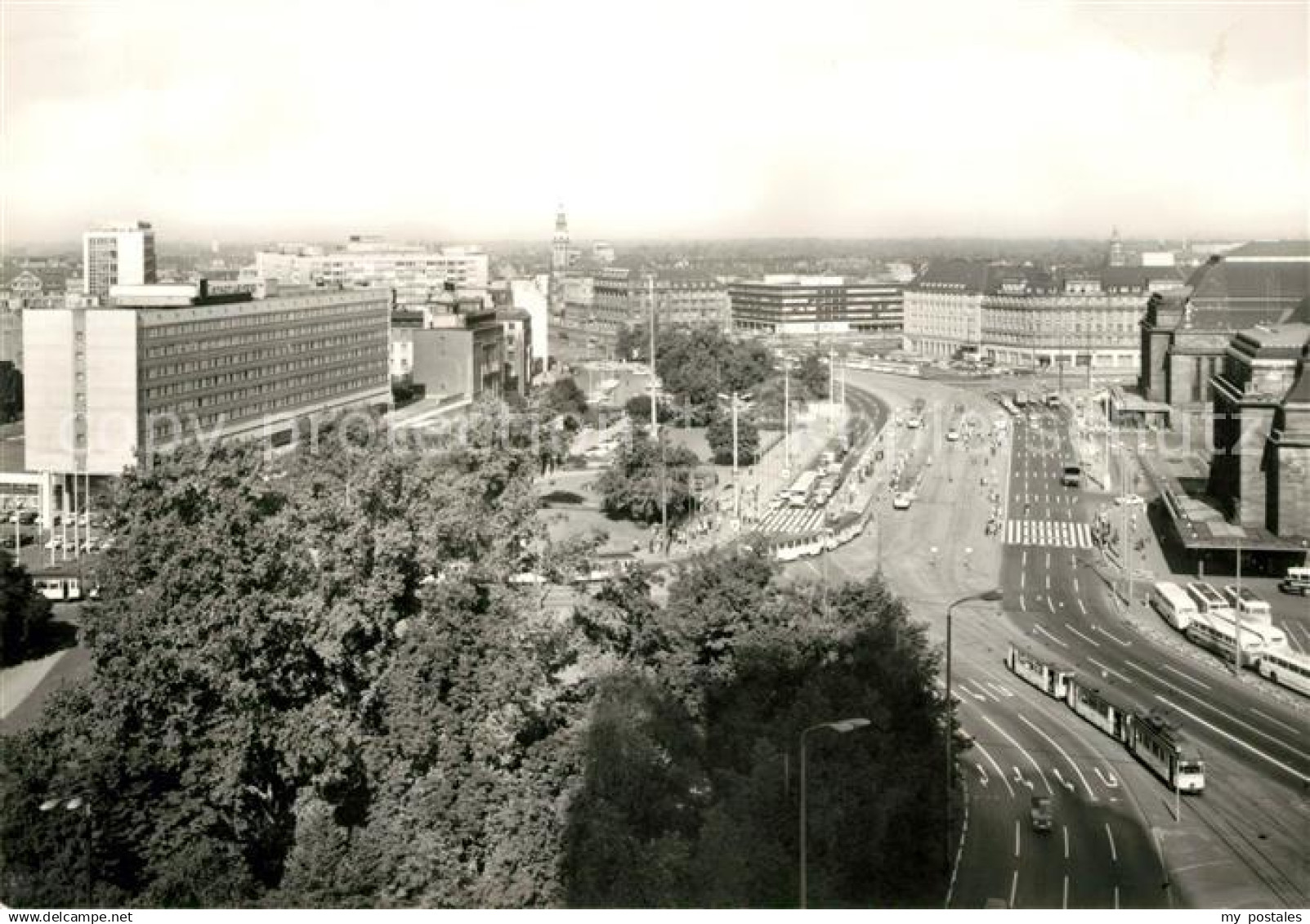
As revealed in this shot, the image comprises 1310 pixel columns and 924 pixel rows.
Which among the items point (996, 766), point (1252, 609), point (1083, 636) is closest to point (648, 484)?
point (1083, 636)

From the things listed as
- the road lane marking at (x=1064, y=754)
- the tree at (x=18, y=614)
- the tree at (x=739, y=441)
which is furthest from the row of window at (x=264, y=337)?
the road lane marking at (x=1064, y=754)

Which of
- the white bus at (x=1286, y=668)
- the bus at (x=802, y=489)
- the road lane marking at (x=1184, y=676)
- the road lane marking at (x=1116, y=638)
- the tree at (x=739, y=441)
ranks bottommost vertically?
the road lane marking at (x=1184, y=676)

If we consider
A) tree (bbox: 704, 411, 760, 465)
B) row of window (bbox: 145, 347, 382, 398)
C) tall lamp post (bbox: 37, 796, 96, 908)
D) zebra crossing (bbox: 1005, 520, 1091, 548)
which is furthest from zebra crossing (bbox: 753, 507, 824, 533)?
tall lamp post (bbox: 37, 796, 96, 908)

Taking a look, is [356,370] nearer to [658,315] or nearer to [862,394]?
[862,394]

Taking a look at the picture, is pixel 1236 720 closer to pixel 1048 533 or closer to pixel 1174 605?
pixel 1174 605

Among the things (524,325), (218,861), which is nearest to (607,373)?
(524,325)

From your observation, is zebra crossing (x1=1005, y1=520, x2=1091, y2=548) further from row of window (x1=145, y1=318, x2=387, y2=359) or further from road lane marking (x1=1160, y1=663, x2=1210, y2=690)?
row of window (x1=145, y1=318, x2=387, y2=359)

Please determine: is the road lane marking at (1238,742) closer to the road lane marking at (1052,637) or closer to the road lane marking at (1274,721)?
the road lane marking at (1274,721)
